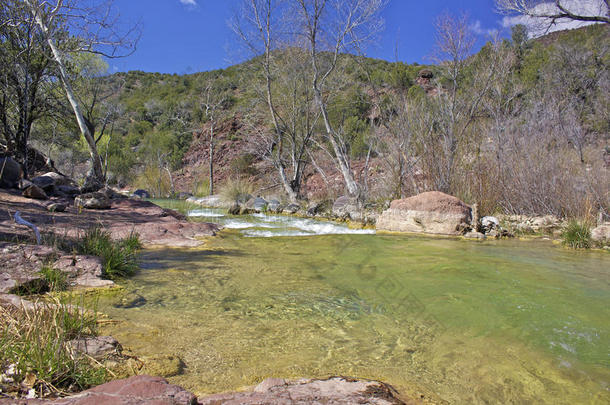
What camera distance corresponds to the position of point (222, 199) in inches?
635

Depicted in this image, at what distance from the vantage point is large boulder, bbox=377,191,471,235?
775 cm

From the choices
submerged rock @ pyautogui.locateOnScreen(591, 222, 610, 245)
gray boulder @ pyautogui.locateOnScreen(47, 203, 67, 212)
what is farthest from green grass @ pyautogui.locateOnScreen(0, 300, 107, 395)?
submerged rock @ pyautogui.locateOnScreen(591, 222, 610, 245)

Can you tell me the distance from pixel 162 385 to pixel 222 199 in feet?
48.9

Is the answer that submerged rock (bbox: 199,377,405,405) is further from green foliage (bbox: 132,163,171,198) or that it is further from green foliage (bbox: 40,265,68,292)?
green foliage (bbox: 132,163,171,198)

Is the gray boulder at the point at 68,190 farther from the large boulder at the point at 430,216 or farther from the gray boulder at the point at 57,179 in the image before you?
the large boulder at the point at 430,216

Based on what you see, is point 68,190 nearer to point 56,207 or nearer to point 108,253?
point 56,207

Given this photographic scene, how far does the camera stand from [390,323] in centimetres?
295

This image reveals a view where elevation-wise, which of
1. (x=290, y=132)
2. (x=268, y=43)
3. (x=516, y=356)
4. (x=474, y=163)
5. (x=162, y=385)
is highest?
(x=268, y=43)

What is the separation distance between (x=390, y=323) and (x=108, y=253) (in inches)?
126

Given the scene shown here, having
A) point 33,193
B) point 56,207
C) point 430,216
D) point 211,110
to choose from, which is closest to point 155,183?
point 211,110

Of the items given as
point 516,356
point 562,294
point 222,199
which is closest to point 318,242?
point 562,294

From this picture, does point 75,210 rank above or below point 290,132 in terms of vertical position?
below

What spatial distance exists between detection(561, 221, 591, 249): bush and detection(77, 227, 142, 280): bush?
6762 millimetres

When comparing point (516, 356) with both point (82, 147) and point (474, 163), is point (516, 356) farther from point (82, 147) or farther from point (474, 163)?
point (82, 147)
